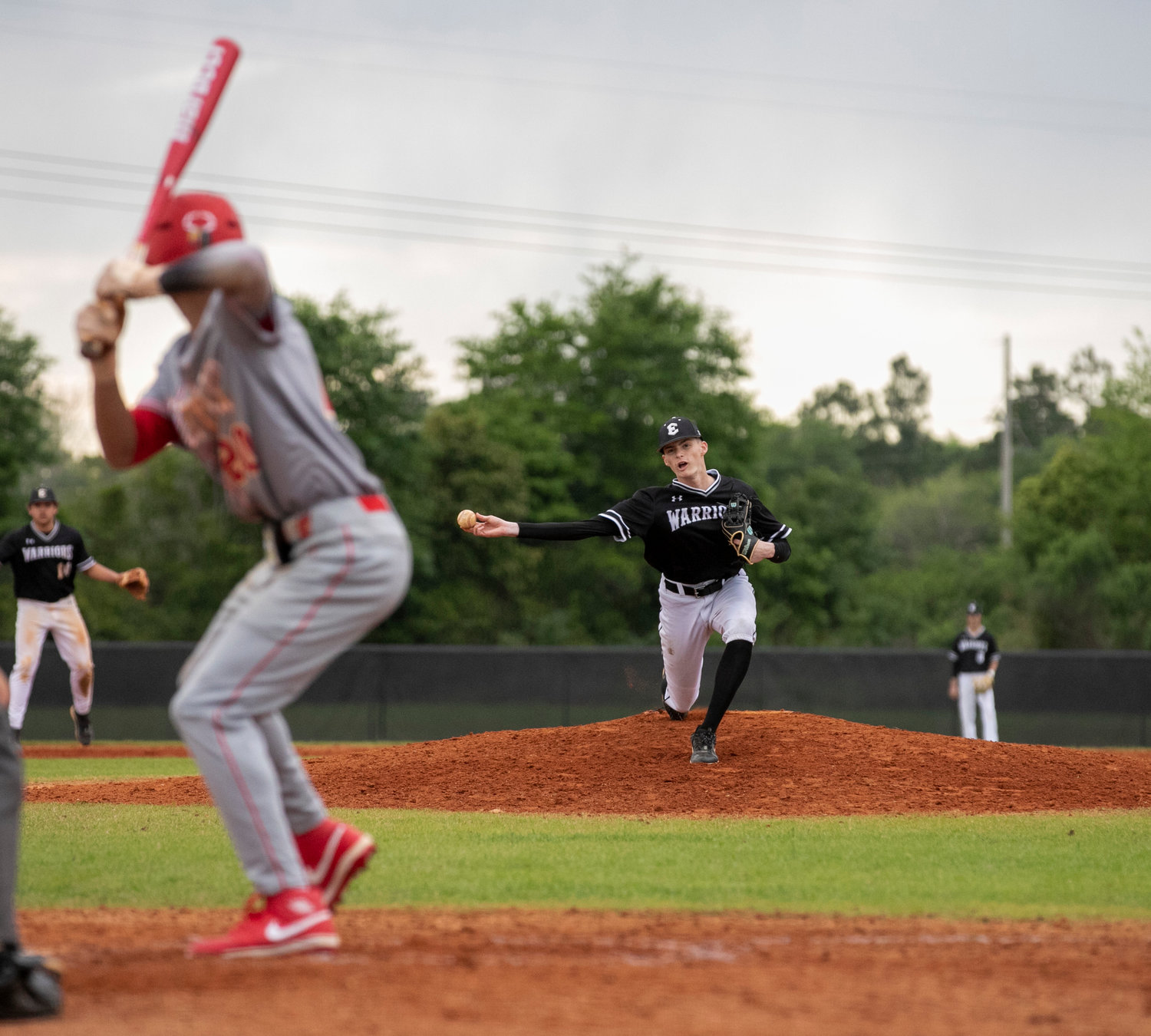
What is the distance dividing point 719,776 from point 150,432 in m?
5.19

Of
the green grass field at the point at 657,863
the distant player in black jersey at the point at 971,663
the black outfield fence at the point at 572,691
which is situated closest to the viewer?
the green grass field at the point at 657,863

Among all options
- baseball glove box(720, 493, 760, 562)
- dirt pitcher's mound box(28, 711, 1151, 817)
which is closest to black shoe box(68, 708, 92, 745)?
dirt pitcher's mound box(28, 711, 1151, 817)

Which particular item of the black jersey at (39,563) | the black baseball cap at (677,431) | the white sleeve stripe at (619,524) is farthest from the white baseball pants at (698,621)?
the black jersey at (39,563)

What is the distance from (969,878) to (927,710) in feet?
55.9

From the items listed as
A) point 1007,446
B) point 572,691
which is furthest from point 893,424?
point 572,691

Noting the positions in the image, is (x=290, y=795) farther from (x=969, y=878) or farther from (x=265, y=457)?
(x=969, y=878)

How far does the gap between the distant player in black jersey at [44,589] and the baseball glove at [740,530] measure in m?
6.32

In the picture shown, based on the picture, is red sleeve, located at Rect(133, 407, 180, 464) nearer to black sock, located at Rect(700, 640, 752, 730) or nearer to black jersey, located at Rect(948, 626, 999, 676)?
black sock, located at Rect(700, 640, 752, 730)

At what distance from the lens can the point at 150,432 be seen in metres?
4.33

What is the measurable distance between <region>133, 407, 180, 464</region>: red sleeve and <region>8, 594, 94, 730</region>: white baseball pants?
8513mm

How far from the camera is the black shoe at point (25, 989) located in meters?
3.27

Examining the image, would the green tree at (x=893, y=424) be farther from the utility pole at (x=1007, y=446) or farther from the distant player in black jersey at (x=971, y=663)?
the distant player in black jersey at (x=971, y=663)

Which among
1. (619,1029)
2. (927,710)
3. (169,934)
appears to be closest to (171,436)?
(169,934)

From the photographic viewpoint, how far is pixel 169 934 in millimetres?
4324
